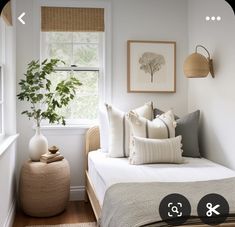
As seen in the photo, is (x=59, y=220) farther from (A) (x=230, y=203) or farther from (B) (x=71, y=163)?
(A) (x=230, y=203)

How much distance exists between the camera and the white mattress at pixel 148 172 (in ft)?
8.31

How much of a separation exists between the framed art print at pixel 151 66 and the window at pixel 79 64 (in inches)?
14.6

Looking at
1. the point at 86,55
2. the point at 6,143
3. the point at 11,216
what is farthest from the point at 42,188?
the point at 86,55

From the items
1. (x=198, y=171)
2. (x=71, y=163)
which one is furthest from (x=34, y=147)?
(x=198, y=171)

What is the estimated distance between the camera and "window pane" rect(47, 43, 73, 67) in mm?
3790

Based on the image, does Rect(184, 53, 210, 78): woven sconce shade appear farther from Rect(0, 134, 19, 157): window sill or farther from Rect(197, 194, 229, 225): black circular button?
Rect(197, 194, 229, 225): black circular button

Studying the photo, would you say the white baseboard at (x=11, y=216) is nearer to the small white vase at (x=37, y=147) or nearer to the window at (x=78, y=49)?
the small white vase at (x=37, y=147)

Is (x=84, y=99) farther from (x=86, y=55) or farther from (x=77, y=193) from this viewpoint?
(x=77, y=193)

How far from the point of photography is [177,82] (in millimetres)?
3977

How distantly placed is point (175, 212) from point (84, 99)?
248cm

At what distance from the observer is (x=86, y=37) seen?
3.84 metres

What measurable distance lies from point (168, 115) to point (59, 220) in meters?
1.43

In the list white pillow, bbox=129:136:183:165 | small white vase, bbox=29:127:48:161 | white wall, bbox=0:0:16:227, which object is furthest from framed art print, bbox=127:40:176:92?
white wall, bbox=0:0:16:227

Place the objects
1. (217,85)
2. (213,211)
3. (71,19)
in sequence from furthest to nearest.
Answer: (71,19) → (217,85) → (213,211)
